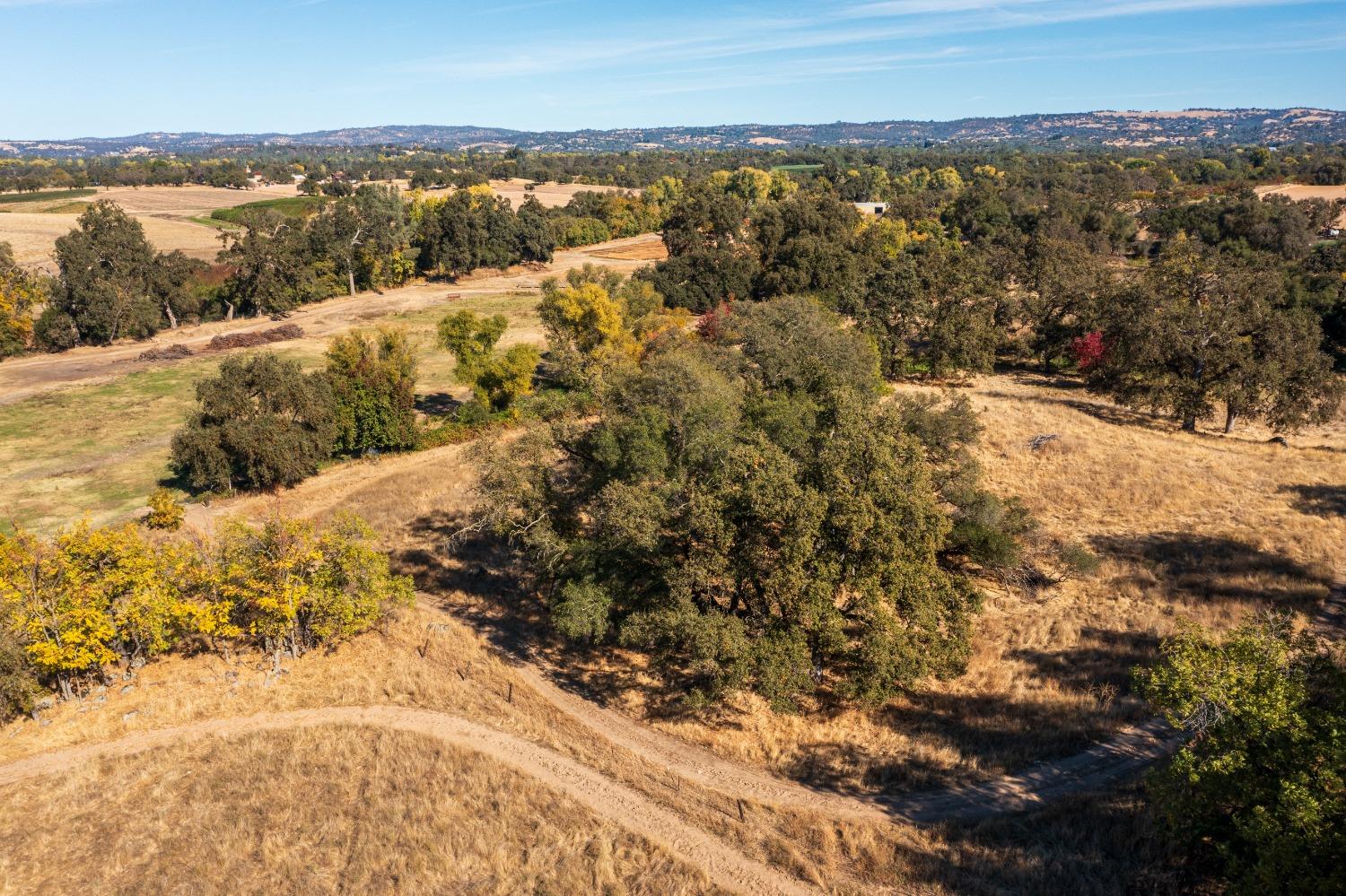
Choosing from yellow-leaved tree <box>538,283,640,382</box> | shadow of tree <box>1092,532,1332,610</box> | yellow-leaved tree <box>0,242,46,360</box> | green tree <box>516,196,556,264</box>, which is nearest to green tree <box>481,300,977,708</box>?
shadow of tree <box>1092,532,1332,610</box>

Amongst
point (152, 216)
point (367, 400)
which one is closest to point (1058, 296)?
point (367, 400)

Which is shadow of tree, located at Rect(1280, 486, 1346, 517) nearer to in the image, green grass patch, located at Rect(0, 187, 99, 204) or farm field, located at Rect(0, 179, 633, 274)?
farm field, located at Rect(0, 179, 633, 274)

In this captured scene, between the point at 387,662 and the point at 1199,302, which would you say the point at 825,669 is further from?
the point at 1199,302

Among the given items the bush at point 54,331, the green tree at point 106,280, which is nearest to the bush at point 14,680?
the green tree at point 106,280

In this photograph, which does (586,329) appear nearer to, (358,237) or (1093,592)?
(1093,592)

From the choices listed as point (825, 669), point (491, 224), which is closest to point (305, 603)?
point (825, 669)
